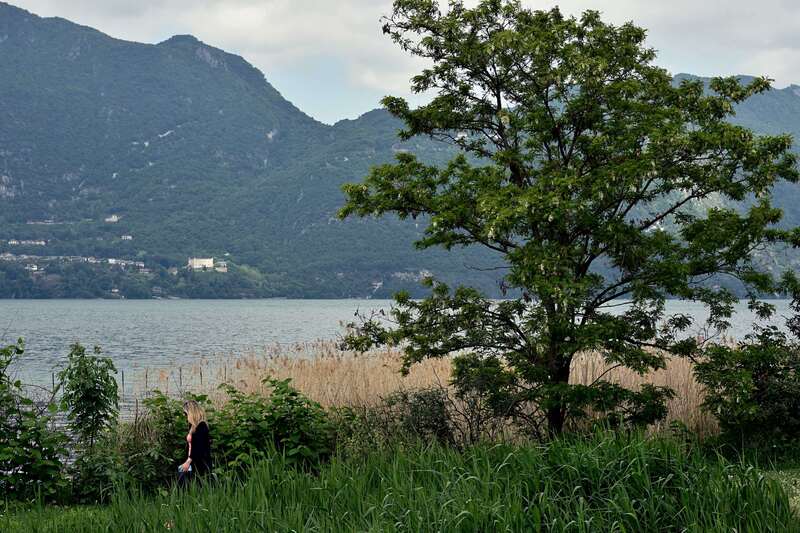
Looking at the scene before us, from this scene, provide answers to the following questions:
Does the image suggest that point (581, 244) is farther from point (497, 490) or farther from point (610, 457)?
point (497, 490)

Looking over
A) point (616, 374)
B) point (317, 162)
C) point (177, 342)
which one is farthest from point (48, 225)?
point (616, 374)

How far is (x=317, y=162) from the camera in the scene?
187 meters

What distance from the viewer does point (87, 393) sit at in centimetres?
1058

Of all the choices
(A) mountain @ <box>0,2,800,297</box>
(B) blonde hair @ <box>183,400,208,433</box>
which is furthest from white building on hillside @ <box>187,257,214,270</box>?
(B) blonde hair @ <box>183,400,208,433</box>

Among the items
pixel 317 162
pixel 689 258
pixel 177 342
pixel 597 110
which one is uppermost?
pixel 317 162

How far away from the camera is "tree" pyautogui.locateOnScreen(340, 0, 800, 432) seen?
32.3ft

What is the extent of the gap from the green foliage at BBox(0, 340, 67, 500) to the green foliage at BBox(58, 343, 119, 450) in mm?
527

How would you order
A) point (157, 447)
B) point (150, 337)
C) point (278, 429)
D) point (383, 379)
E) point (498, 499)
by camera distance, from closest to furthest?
1. point (498, 499)
2. point (157, 447)
3. point (278, 429)
4. point (383, 379)
5. point (150, 337)

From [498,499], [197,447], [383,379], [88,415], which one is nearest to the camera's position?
[498,499]

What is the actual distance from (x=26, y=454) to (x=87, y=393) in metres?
1.12

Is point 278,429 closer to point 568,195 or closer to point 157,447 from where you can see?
point 157,447

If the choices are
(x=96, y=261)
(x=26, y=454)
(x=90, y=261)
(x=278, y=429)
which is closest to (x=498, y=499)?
(x=278, y=429)

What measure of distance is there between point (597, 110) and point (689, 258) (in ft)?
7.42

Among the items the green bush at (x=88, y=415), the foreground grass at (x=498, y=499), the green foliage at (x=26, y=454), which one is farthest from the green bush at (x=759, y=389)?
the green foliage at (x=26, y=454)
